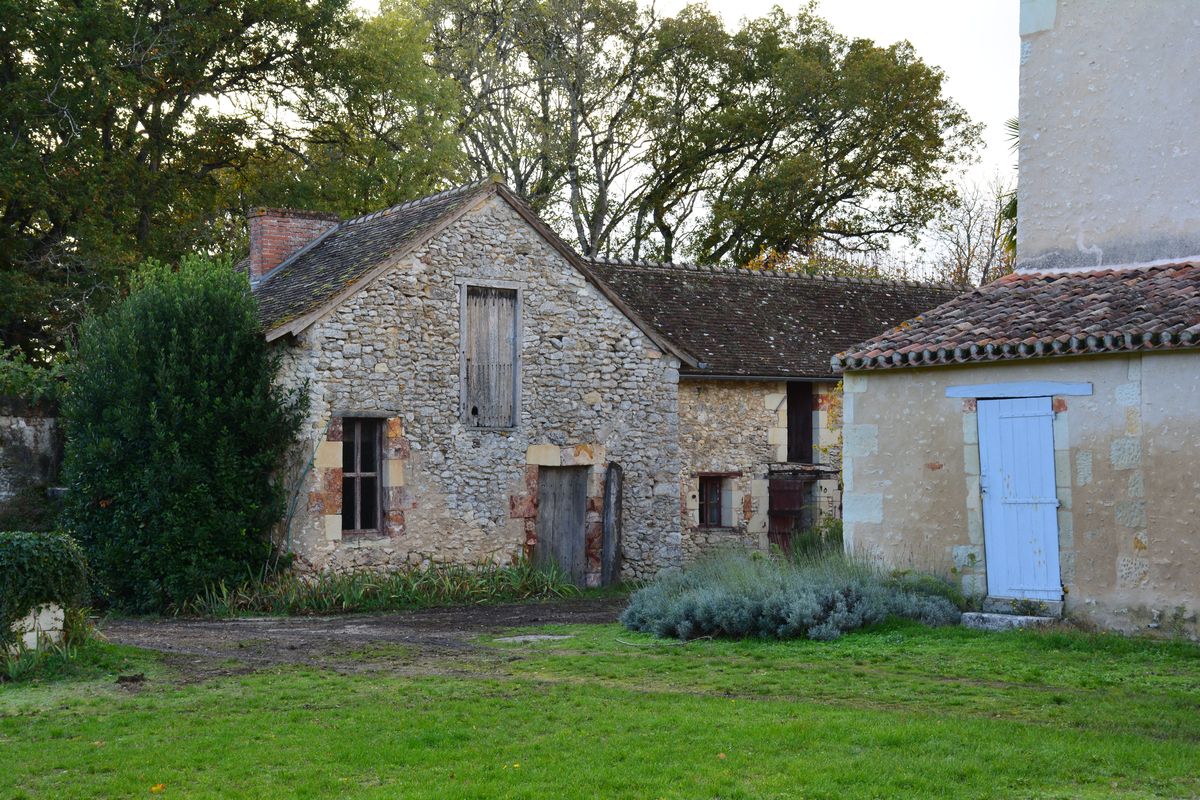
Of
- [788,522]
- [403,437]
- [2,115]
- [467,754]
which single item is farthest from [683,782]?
[2,115]

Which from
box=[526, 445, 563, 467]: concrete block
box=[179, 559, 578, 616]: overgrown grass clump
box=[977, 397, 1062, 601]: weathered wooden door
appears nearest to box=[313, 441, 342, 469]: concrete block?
box=[179, 559, 578, 616]: overgrown grass clump

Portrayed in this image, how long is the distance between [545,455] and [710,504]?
3997mm

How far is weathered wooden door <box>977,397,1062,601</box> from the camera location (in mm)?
12289

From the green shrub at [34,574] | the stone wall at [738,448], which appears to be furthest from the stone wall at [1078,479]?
the green shrub at [34,574]

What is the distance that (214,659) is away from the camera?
1178cm

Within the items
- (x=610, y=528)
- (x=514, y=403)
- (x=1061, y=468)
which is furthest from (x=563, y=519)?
(x=1061, y=468)

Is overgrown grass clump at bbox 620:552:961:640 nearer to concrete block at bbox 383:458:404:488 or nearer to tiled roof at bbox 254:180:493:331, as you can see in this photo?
concrete block at bbox 383:458:404:488

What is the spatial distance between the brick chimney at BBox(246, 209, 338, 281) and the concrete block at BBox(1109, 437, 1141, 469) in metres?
12.9

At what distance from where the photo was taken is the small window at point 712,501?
21.4m

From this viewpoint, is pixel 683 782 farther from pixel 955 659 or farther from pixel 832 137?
pixel 832 137

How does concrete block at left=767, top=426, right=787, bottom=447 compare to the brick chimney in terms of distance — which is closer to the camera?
the brick chimney

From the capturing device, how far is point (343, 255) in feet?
61.3

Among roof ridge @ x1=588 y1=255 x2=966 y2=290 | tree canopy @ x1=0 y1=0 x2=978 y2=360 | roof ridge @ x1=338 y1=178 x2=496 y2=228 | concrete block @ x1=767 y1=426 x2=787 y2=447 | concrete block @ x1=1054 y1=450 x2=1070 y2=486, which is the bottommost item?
concrete block @ x1=1054 y1=450 x2=1070 y2=486

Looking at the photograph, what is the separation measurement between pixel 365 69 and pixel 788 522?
485 inches
